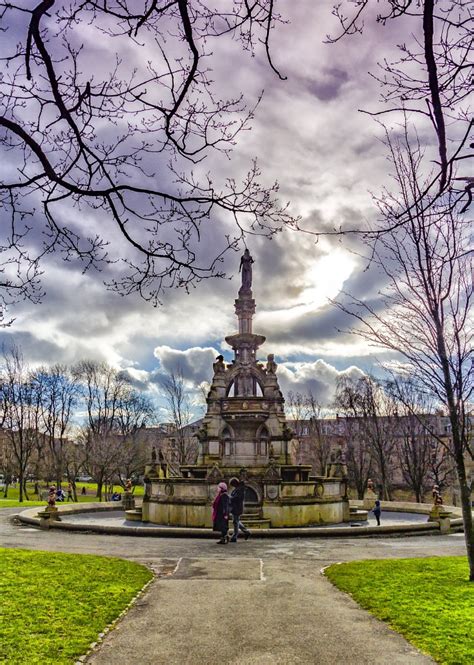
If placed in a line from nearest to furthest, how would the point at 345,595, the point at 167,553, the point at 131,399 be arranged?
the point at 345,595, the point at 167,553, the point at 131,399

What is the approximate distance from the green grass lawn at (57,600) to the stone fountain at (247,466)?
9.56 meters

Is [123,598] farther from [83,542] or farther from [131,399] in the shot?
[131,399]

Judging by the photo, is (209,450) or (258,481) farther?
(209,450)

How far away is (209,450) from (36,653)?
21312 mm

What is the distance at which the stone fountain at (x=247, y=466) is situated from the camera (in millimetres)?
20938

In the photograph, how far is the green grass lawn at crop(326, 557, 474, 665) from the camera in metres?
6.14

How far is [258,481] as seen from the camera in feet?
75.7

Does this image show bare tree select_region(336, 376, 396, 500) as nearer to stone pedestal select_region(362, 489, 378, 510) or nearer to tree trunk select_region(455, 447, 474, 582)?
stone pedestal select_region(362, 489, 378, 510)

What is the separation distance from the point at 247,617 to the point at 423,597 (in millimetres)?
2792

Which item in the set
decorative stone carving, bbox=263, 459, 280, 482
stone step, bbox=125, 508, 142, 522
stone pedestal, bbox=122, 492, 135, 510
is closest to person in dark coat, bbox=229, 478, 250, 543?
decorative stone carving, bbox=263, 459, 280, 482

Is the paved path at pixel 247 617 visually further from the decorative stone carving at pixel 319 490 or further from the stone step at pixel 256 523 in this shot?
the decorative stone carving at pixel 319 490

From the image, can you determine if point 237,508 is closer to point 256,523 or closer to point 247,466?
point 256,523

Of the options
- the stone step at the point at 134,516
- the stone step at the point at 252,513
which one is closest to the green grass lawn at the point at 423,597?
the stone step at the point at 252,513

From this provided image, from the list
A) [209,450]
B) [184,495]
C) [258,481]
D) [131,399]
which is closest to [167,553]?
[184,495]
